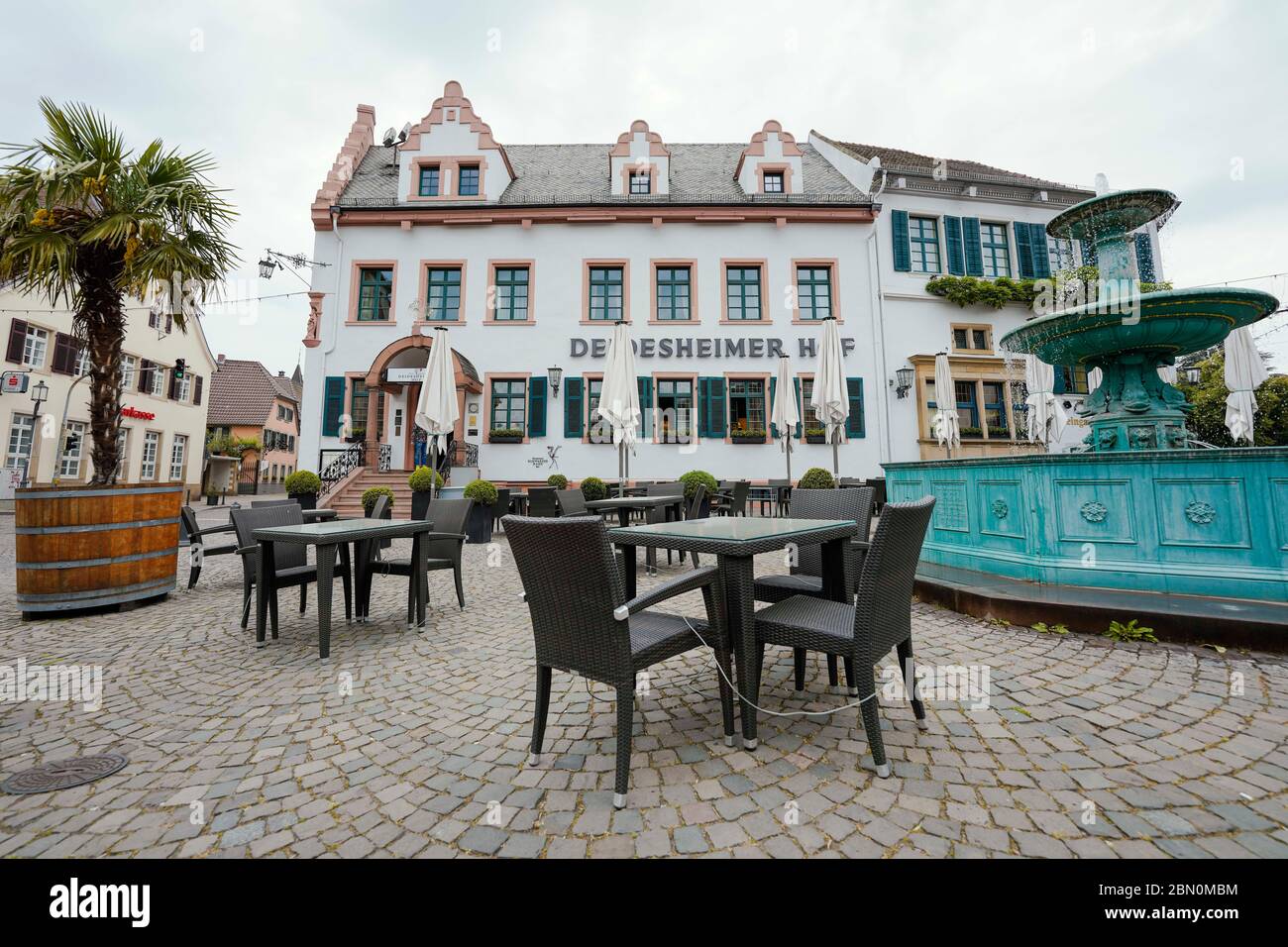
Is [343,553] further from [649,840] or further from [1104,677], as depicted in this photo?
[1104,677]

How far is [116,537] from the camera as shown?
4711mm

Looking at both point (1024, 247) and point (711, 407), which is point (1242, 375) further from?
point (1024, 247)

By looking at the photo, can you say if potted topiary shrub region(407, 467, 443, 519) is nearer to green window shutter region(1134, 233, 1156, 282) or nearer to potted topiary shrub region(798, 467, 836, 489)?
potted topiary shrub region(798, 467, 836, 489)

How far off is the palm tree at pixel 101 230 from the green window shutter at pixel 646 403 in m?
10.2

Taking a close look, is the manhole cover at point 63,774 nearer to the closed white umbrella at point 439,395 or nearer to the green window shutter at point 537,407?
the closed white umbrella at point 439,395

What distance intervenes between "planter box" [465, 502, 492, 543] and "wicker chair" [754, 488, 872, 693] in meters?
6.98

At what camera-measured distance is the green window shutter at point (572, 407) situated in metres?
14.3

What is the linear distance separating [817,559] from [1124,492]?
2.68 metres

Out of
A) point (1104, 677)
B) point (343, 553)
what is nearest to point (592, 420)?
point (343, 553)

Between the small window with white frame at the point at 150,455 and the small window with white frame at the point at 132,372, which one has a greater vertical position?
the small window with white frame at the point at 132,372

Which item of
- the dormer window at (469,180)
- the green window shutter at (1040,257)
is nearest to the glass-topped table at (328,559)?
the dormer window at (469,180)

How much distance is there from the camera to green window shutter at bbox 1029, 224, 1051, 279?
15984 millimetres
